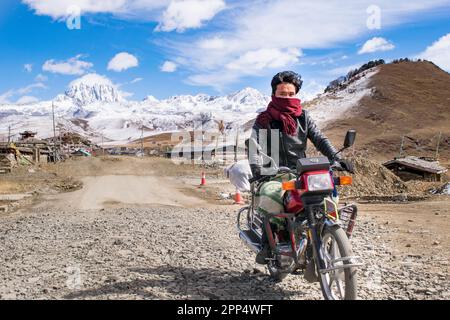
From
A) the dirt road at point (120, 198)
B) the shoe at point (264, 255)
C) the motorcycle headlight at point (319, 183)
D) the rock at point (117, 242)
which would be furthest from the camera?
the dirt road at point (120, 198)

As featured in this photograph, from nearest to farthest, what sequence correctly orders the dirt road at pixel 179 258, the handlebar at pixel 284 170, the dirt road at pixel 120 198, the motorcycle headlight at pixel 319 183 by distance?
1. the motorcycle headlight at pixel 319 183
2. the handlebar at pixel 284 170
3. the dirt road at pixel 179 258
4. the dirt road at pixel 120 198

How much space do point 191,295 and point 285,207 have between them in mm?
1456

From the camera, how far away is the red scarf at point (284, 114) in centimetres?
529

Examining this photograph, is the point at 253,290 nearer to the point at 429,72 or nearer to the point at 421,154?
the point at 421,154

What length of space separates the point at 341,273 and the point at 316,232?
505 mm

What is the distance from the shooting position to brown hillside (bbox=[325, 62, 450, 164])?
186 feet

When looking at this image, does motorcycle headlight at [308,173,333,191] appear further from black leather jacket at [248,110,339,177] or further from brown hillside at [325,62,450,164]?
brown hillside at [325,62,450,164]

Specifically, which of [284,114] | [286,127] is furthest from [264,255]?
[284,114]

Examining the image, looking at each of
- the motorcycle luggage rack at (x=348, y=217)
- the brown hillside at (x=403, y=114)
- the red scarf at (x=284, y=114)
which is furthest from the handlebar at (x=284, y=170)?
the brown hillside at (x=403, y=114)

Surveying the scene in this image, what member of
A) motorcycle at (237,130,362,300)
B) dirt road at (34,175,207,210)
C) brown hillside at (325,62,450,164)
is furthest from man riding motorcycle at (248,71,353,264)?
brown hillside at (325,62,450,164)

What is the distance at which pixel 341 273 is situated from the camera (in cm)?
447

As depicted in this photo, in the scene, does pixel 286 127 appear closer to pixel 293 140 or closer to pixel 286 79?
pixel 293 140

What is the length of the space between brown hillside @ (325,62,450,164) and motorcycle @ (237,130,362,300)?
4777 cm

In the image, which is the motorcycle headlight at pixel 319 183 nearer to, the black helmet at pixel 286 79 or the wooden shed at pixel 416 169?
the black helmet at pixel 286 79
